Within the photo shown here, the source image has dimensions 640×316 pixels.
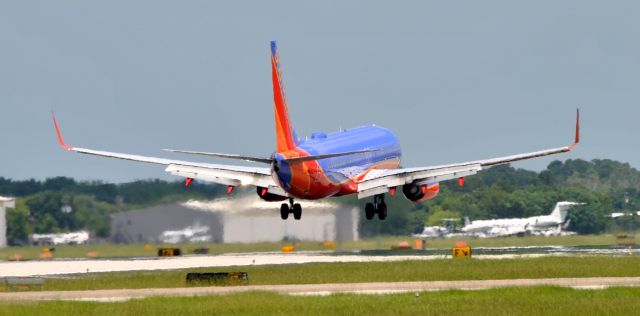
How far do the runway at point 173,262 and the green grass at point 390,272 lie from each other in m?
4.86

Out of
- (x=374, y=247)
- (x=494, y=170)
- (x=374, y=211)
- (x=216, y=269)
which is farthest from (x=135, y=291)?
(x=494, y=170)

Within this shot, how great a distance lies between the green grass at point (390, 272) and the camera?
78.0 meters

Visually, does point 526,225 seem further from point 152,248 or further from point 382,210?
point 152,248

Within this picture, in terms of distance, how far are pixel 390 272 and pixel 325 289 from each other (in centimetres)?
1478

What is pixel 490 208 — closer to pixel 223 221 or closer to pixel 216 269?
pixel 223 221

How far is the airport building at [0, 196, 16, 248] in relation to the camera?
111 metres

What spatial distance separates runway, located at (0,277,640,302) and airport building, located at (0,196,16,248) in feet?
130

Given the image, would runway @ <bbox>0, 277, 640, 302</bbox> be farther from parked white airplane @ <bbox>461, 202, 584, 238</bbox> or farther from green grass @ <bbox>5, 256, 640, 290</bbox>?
parked white airplane @ <bbox>461, 202, 584, 238</bbox>

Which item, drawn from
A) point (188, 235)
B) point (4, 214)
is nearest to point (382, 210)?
point (188, 235)

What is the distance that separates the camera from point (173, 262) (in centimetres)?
10038

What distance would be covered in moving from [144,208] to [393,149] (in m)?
19.0

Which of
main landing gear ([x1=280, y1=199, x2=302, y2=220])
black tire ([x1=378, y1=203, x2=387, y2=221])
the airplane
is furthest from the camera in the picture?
black tire ([x1=378, y1=203, x2=387, y2=221])

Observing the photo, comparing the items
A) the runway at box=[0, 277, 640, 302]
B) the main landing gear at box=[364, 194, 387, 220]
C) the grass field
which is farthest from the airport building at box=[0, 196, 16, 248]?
the runway at box=[0, 277, 640, 302]

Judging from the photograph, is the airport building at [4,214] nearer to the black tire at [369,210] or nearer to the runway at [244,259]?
the runway at [244,259]
